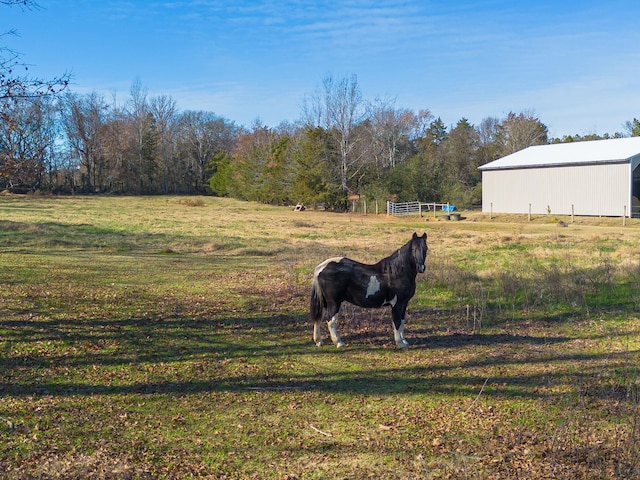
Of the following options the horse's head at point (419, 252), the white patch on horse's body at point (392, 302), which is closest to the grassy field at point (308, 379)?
the white patch on horse's body at point (392, 302)

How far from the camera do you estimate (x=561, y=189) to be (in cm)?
4475

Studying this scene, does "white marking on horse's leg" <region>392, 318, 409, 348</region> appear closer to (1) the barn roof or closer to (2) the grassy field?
(2) the grassy field

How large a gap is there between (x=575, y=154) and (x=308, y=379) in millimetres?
44976

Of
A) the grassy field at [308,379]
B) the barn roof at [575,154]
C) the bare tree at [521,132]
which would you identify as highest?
the bare tree at [521,132]

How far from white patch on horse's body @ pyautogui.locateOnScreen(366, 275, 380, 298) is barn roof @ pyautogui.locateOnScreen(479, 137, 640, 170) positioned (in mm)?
38281

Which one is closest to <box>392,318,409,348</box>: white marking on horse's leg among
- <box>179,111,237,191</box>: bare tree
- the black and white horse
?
the black and white horse

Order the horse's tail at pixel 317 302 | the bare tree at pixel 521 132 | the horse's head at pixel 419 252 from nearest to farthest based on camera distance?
1. the horse's head at pixel 419 252
2. the horse's tail at pixel 317 302
3. the bare tree at pixel 521 132

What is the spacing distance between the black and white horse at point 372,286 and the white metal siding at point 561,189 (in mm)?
37696

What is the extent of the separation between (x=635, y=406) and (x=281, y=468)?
3.77 metres

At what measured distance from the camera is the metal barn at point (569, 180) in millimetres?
41062

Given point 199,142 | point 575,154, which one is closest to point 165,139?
point 199,142

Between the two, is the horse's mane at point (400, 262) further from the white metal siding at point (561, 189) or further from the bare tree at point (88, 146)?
the bare tree at point (88, 146)

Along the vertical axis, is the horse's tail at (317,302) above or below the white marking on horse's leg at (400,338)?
above

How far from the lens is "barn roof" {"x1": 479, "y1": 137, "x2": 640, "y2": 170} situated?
42.1 metres
